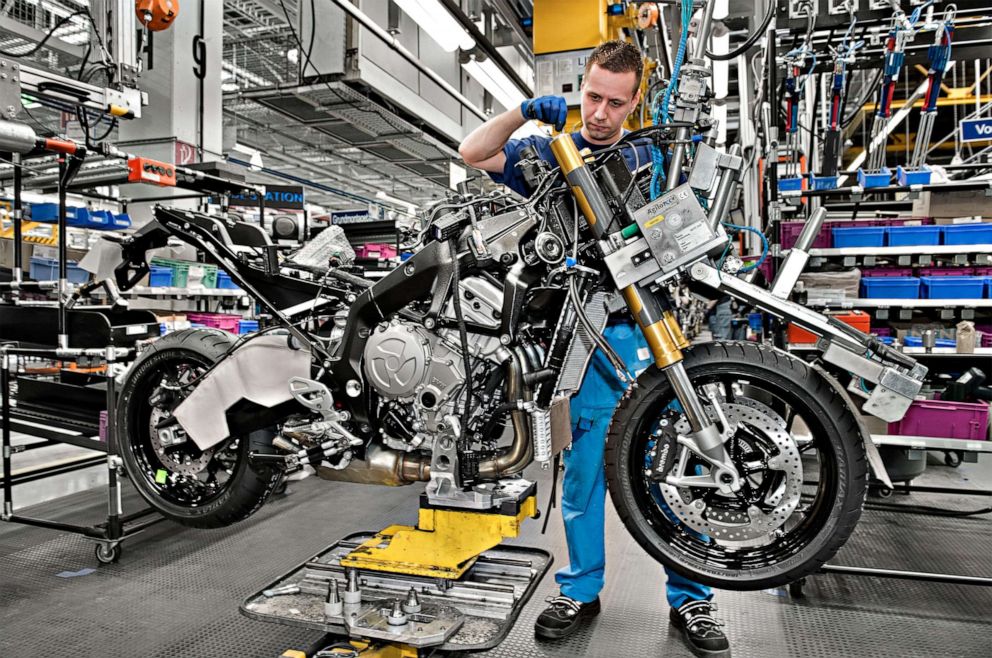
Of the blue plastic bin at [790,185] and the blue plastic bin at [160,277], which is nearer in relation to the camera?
the blue plastic bin at [790,185]

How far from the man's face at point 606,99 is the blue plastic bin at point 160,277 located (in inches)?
143

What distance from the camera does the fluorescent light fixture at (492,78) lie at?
6.20m

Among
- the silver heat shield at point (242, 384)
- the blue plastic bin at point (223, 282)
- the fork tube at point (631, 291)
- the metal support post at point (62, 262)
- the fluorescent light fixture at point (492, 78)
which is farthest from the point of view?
the fluorescent light fixture at point (492, 78)

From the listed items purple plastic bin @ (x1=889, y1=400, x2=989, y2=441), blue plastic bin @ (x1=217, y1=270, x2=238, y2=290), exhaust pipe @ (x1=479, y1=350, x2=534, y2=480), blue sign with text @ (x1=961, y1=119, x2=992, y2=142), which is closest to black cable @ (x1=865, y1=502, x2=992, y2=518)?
purple plastic bin @ (x1=889, y1=400, x2=989, y2=441)

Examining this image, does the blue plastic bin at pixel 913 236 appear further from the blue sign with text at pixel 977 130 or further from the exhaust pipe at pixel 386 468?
the exhaust pipe at pixel 386 468

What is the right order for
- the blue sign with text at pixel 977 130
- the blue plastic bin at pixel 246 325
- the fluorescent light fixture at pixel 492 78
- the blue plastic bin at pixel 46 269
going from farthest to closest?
the fluorescent light fixture at pixel 492 78 → the blue plastic bin at pixel 246 325 → the blue plastic bin at pixel 46 269 → the blue sign with text at pixel 977 130

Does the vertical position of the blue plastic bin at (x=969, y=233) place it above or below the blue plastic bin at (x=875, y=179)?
below

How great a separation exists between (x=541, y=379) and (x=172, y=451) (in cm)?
140

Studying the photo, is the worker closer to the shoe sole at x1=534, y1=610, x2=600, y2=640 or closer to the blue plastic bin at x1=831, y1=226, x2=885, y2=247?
the shoe sole at x1=534, y1=610, x2=600, y2=640

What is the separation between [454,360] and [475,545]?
21.6 inches

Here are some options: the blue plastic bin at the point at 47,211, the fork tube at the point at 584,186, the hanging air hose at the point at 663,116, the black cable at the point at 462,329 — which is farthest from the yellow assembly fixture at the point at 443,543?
the blue plastic bin at the point at 47,211

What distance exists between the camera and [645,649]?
7.32ft

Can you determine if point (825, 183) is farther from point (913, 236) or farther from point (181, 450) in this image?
point (181, 450)

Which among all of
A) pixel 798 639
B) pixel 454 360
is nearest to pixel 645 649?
pixel 798 639
